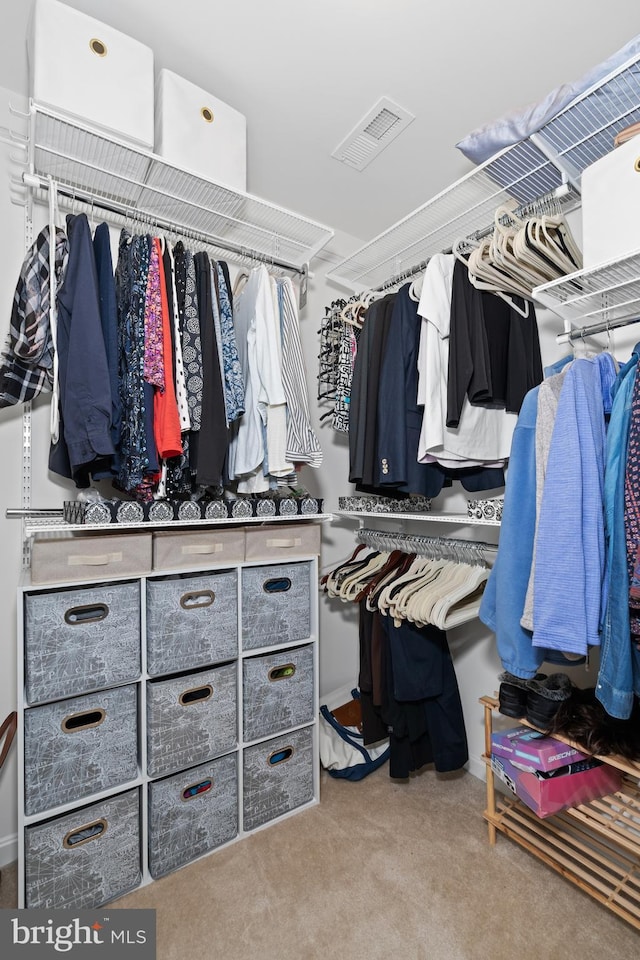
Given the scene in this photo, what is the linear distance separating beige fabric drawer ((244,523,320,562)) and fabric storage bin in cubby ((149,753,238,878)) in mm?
729

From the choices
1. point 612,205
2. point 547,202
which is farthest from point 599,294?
point 547,202

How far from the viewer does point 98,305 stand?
1515mm

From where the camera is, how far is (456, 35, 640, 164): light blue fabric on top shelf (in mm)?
1178

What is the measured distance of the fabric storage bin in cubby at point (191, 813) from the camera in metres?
1.61

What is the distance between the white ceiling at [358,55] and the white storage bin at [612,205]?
598 millimetres

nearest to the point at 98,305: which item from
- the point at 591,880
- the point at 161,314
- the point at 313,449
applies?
the point at 161,314

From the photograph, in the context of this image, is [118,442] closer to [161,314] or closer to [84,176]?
[161,314]

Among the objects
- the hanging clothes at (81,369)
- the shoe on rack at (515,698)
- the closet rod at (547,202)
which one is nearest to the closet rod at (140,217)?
the hanging clothes at (81,369)

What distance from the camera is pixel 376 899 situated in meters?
1.54

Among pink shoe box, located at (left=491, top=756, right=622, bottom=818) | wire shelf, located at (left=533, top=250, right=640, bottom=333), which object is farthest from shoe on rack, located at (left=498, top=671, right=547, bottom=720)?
wire shelf, located at (left=533, top=250, right=640, bottom=333)

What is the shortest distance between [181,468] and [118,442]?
0.21 m

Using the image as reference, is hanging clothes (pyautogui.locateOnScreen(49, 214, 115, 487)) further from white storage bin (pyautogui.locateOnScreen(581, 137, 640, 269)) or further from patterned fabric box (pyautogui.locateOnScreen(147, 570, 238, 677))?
white storage bin (pyautogui.locateOnScreen(581, 137, 640, 269))

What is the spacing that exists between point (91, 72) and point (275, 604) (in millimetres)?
1816
